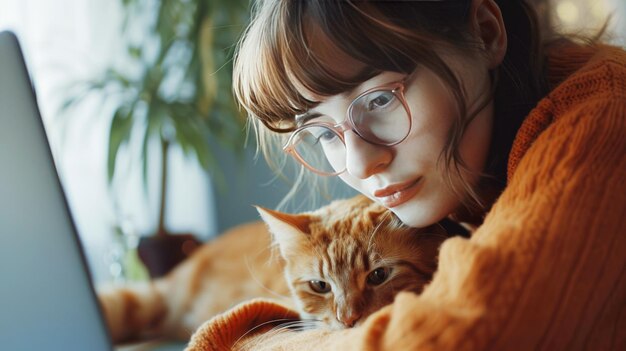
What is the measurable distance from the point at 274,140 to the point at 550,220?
0.46 meters

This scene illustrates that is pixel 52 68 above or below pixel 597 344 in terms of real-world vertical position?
above

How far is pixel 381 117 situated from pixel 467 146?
0.11 m

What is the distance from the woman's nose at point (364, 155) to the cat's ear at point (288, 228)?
0.17m

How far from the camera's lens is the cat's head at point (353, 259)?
2.59ft

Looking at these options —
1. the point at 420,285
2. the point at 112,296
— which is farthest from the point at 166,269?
the point at 420,285

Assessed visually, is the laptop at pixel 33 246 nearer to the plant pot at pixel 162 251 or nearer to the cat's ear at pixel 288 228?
the cat's ear at pixel 288 228

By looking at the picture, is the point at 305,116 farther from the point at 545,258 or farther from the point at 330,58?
the point at 545,258

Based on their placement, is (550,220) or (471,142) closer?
(550,220)

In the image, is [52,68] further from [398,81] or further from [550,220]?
[550,220]

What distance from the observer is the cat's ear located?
2.84 ft

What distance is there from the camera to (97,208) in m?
2.18

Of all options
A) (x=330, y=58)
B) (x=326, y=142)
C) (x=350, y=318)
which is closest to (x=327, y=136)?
(x=326, y=142)

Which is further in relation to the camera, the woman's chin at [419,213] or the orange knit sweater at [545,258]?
the woman's chin at [419,213]

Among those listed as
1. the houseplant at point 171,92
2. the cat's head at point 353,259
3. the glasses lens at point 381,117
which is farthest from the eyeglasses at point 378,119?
the houseplant at point 171,92
